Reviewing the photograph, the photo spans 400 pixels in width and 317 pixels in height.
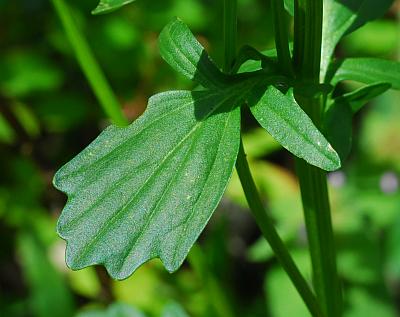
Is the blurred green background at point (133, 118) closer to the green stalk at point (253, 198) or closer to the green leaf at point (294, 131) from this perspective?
the green stalk at point (253, 198)

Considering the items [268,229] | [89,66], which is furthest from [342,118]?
[89,66]

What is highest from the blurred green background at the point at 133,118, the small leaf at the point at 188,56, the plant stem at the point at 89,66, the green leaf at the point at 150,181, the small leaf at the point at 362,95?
the small leaf at the point at 188,56

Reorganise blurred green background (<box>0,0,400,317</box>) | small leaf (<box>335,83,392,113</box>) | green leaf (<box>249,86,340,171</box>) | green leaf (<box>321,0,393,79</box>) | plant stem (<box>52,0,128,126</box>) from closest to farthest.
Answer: green leaf (<box>249,86,340,171</box>) → small leaf (<box>335,83,392,113</box>) → green leaf (<box>321,0,393,79</box>) → plant stem (<box>52,0,128,126</box>) → blurred green background (<box>0,0,400,317</box>)

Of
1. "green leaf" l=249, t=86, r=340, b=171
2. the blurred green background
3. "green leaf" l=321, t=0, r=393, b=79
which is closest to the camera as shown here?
"green leaf" l=249, t=86, r=340, b=171

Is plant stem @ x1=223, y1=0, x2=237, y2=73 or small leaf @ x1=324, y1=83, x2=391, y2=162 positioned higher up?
plant stem @ x1=223, y1=0, x2=237, y2=73

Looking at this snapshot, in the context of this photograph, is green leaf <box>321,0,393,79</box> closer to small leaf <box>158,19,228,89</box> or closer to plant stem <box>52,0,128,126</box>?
small leaf <box>158,19,228,89</box>

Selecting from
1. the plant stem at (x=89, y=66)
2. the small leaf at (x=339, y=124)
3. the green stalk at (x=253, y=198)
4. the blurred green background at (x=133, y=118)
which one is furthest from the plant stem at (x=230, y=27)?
the blurred green background at (x=133, y=118)

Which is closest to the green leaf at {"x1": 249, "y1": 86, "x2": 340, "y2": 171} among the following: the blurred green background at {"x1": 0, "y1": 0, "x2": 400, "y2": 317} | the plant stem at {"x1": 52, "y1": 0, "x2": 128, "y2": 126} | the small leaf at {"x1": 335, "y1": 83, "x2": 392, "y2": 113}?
the small leaf at {"x1": 335, "y1": 83, "x2": 392, "y2": 113}
